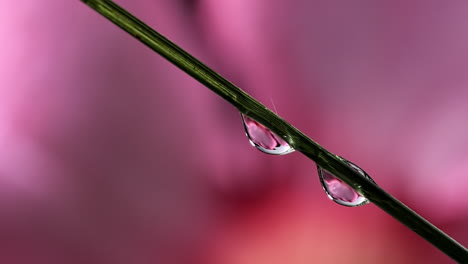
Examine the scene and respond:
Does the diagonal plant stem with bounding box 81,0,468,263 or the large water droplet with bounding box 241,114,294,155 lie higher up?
the large water droplet with bounding box 241,114,294,155

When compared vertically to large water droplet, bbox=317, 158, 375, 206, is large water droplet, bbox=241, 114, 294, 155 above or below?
above

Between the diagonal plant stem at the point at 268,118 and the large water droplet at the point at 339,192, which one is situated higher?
the large water droplet at the point at 339,192

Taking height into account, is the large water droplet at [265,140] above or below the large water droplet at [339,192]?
above

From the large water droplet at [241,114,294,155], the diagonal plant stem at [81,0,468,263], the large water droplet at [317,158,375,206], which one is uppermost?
the large water droplet at [241,114,294,155]

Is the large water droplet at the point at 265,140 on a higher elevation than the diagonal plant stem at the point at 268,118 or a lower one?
higher

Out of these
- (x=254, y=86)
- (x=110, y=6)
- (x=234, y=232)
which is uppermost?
(x=254, y=86)

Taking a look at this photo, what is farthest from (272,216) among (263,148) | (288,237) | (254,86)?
(263,148)

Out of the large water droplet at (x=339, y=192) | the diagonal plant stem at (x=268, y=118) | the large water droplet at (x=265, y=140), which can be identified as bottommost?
the diagonal plant stem at (x=268, y=118)

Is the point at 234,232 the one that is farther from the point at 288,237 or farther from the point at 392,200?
the point at 392,200
